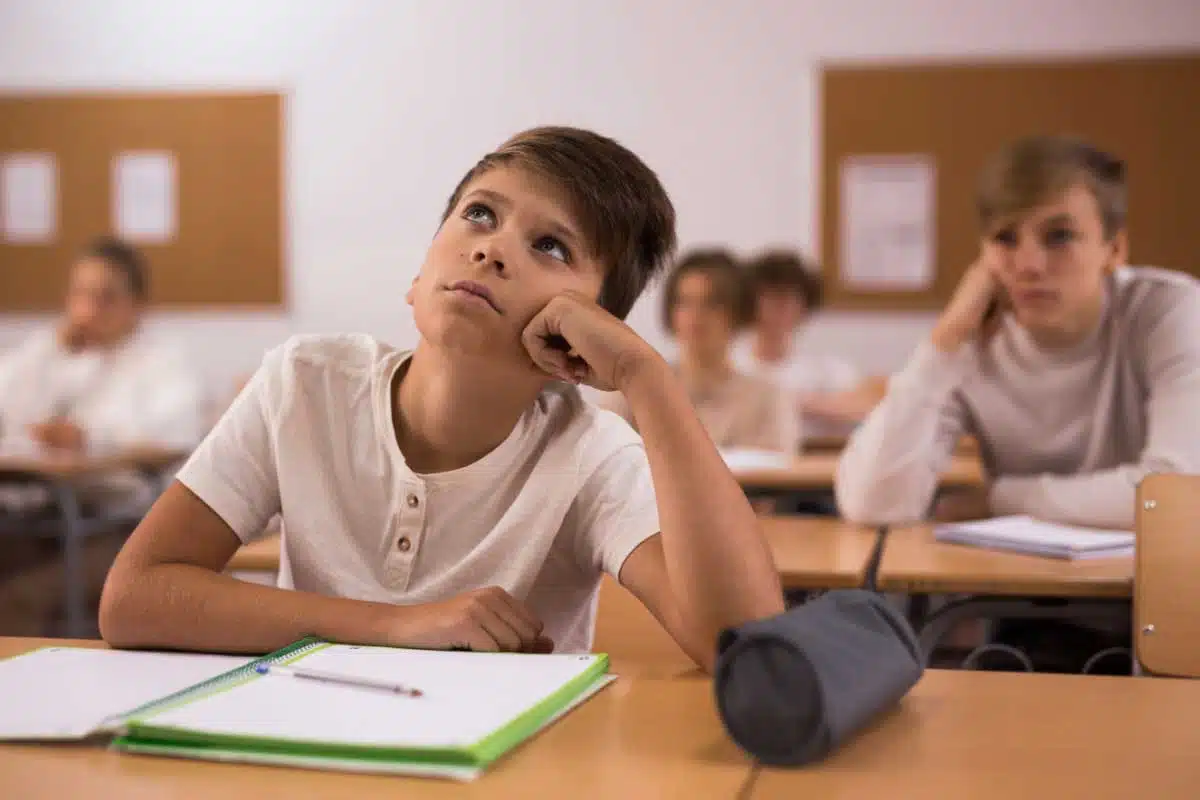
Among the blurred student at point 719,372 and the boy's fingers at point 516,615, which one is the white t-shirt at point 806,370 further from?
the boy's fingers at point 516,615

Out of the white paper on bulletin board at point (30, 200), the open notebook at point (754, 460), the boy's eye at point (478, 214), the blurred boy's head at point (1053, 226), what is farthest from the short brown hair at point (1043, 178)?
the white paper on bulletin board at point (30, 200)

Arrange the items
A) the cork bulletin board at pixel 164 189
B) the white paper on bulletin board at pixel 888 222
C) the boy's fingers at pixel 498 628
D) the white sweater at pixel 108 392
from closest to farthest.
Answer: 1. the boy's fingers at pixel 498 628
2. the white sweater at pixel 108 392
3. the white paper on bulletin board at pixel 888 222
4. the cork bulletin board at pixel 164 189

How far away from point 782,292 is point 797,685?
15.3 feet

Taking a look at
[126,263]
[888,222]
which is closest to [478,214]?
[126,263]

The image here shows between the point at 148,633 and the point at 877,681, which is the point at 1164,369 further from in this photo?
the point at 148,633

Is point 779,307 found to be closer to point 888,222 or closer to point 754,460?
point 888,222

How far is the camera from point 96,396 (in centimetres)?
485

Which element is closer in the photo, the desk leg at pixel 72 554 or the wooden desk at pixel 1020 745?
the wooden desk at pixel 1020 745

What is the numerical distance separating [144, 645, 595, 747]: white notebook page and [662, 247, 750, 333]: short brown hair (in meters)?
3.10

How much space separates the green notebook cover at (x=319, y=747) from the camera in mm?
852

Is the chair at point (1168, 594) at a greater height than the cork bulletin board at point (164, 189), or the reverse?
the cork bulletin board at point (164, 189)

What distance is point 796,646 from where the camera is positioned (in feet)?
3.02

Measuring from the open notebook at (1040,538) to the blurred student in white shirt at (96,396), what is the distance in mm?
3132

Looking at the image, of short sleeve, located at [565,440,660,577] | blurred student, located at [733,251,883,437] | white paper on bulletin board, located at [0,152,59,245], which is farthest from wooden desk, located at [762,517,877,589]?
white paper on bulletin board, located at [0,152,59,245]
